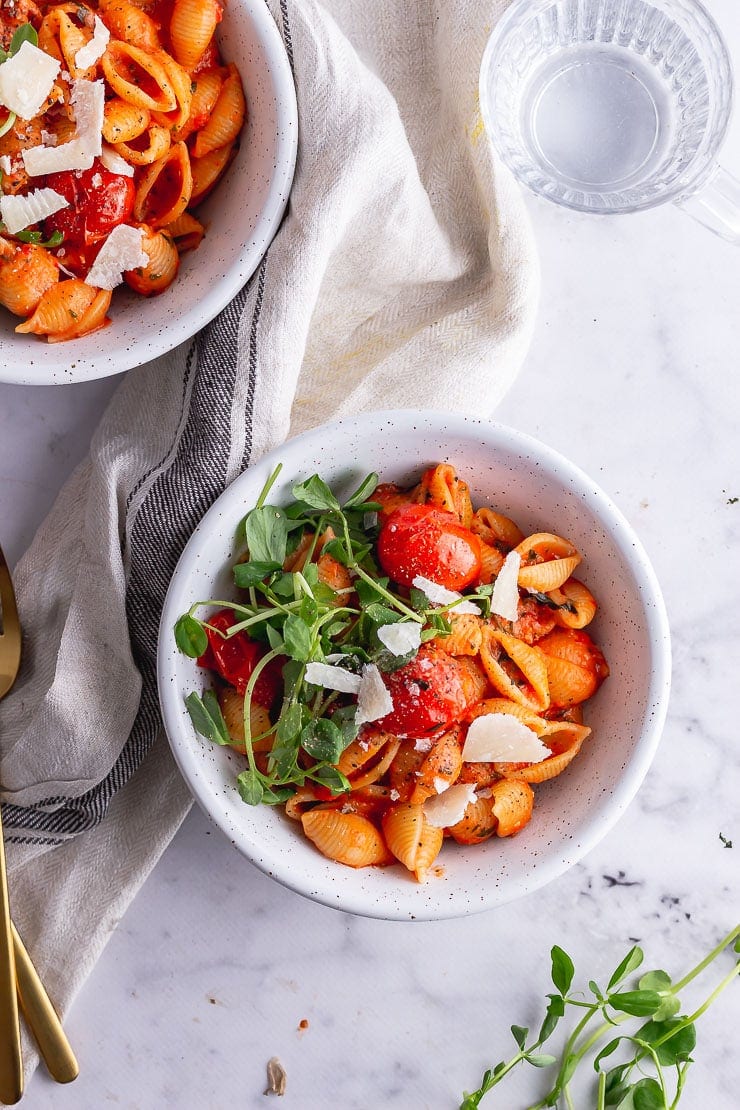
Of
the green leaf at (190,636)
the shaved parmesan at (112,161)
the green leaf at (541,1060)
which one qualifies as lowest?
the green leaf at (541,1060)

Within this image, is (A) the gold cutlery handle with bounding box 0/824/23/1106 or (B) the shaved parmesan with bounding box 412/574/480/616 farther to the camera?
(A) the gold cutlery handle with bounding box 0/824/23/1106

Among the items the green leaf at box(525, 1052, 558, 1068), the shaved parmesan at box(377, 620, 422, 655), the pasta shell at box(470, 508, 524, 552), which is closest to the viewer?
the shaved parmesan at box(377, 620, 422, 655)

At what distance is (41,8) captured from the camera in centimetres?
146

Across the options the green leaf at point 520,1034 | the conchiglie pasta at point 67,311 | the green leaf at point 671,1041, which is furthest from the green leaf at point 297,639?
the green leaf at point 671,1041

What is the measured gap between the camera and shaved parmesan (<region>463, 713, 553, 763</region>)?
1.40 metres

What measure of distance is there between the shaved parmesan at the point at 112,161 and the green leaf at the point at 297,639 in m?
0.66

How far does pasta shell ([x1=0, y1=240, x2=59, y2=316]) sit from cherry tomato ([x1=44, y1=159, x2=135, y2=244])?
0.05m

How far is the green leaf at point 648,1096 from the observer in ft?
5.44

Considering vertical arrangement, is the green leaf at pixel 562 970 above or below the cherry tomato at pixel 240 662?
below

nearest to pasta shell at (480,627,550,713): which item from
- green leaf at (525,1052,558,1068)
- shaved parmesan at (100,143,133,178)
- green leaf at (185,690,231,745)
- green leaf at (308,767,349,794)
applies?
green leaf at (308,767,349,794)

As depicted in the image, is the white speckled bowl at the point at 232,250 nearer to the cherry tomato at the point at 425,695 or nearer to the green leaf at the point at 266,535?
the green leaf at the point at 266,535

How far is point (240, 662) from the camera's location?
1.46 m

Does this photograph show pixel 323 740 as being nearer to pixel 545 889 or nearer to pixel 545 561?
pixel 545 561

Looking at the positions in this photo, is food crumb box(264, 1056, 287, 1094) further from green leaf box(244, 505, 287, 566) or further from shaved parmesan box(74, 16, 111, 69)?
shaved parmesan box(74, 16, 111, 69)
